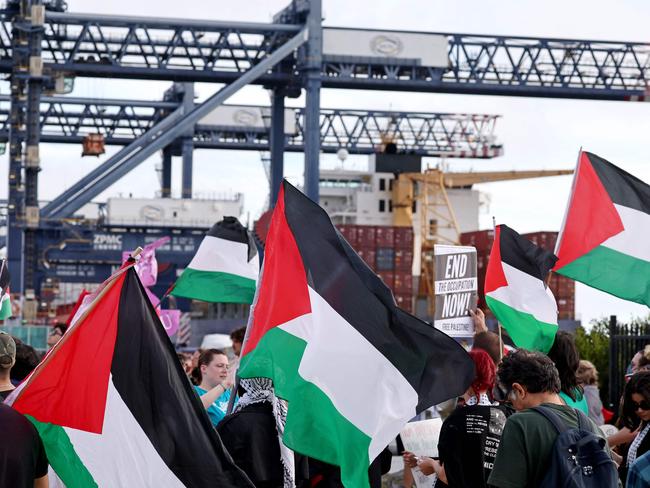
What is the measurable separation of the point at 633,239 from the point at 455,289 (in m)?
1.14

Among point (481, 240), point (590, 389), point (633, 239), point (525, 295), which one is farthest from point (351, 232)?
point (633, 239)

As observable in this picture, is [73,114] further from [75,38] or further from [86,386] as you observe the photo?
[86,386]

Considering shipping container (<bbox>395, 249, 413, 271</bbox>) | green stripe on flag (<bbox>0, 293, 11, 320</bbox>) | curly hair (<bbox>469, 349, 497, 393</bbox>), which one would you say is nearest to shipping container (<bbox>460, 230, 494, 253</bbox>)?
shipping container (<bbox>395, 249, 413, 271</bbox>)

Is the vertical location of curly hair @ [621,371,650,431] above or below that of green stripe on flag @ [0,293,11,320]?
above

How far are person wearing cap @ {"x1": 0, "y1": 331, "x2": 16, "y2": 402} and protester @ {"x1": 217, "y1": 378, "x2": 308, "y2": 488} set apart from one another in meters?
0.91

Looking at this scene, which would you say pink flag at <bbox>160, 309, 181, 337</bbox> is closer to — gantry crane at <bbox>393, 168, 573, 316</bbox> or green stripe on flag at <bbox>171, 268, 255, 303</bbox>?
green stripe on flag at <bbox>171, 268, 255, 303</bbox>

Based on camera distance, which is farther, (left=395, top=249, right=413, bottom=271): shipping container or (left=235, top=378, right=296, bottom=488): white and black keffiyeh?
(left=395, top=249, right=413, bottom=271): shipping container

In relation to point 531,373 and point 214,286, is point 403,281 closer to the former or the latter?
point 214,286

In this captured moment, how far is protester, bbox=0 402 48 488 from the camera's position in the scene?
493cm

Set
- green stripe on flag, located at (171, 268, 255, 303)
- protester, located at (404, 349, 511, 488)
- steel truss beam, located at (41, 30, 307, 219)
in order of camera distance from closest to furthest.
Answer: protester, located at (404, 349, 511, 488) < green stripe on flag, located at (171, 268, 255, 303) < steel truss beam, located at (41, 30, 307, 219)

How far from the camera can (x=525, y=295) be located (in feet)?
29.1

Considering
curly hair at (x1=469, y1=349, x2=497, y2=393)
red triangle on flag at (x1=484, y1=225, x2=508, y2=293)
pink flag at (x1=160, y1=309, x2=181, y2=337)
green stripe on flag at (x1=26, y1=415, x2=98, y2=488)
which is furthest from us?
pink flag at (x1=160, y1=309, x2=181, y2=337)

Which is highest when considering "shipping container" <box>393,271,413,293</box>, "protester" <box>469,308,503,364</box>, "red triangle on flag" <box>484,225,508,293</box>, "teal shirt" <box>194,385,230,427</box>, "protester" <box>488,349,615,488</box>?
"red triangle on flag" <box>484,225,508,293</box>

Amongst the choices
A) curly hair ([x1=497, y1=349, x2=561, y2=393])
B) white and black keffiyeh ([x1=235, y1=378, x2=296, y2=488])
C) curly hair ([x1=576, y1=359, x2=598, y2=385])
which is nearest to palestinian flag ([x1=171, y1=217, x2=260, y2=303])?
curly hair ([x1=576, y1=359, x2=598, y2=385])
